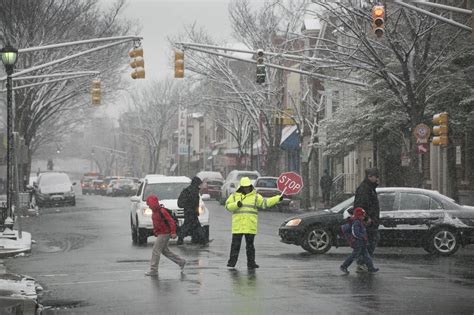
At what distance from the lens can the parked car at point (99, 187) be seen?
87338 millimetres

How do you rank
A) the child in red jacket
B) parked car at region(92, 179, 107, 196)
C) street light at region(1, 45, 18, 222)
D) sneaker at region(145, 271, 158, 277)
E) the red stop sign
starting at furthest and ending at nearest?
parked car at region(92, 179, 107, 196), street light at region(1, 45, 18, 222), the red stop sign, the child in red jacket, sneaker at region(145, 271, 158, 277)

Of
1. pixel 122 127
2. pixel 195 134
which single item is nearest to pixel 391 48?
pixel 195 134

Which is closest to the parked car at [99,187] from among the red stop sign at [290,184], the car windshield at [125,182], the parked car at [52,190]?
the car windshield at [125,182]

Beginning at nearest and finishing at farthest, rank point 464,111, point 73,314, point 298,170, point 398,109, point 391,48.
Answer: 1. point 73,314
2. point 391,48
3. point 464,111
4. point 398,109
5. point 298,170

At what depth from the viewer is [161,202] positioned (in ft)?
80.7

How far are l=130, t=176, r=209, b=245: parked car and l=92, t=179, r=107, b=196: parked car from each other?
202 ft

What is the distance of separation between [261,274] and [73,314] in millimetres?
4998

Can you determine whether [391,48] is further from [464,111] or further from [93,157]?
[93,157]

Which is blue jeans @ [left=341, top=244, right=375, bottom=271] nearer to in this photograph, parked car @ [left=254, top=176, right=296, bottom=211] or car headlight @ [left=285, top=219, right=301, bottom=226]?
car headlight @ [left=285, top=219, right=301, bottom=226]

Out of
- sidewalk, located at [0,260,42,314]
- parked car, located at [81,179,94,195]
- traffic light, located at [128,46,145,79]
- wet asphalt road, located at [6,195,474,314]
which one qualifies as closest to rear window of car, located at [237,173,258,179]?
traffic light, located at [128,46,145,79]

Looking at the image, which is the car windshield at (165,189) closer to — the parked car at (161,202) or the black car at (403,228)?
the parked car at (161,202)

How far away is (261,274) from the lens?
53.8 feet

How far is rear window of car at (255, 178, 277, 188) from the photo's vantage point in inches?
1773

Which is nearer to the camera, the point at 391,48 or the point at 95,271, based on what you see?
the point at 95,271
